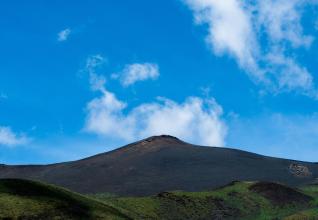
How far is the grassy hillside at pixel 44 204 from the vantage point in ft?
131

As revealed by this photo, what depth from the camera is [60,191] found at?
47469mm

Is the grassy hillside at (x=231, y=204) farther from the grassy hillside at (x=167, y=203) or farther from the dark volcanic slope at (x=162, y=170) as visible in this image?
the dark volcanic slope at (x=162, y=170)

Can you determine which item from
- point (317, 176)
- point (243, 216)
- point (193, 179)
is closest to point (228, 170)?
point (193, 179)

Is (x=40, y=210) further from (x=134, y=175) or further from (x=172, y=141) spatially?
(x=172, y=141)

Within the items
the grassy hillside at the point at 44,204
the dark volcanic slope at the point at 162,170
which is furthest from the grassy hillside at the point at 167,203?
the dark volcanic slope at the point at 162,170

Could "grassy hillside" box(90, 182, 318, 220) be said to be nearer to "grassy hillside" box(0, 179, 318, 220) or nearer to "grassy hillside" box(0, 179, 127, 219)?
"grassy hillside" box(0, 179, 318, 220)

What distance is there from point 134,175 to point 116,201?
178 ft

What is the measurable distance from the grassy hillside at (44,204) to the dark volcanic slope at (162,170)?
151 ft

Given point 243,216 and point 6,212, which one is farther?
point 243,216

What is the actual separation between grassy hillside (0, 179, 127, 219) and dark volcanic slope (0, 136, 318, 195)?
4603 centimetres

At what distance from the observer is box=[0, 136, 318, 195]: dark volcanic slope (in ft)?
337

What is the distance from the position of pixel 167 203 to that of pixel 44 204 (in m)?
23.6

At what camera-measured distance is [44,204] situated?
138 ft

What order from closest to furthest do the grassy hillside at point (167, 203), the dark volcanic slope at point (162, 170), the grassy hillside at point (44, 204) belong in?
the grassy hillside at point (44, 204) → the grassy hillside at point (167, 203) → the dark volcanic slope at point (162, 170)
